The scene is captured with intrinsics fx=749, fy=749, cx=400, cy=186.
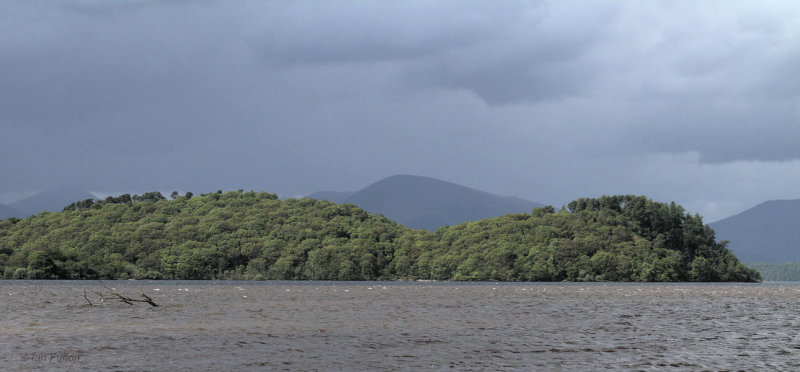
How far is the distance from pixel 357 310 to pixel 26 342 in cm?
3329

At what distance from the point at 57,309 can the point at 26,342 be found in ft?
94.3

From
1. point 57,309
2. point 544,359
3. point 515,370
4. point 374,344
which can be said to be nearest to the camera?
point 515,370

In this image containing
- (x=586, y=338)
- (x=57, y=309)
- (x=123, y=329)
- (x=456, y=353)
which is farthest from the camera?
(x=57, y=309)

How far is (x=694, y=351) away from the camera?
3738 cm

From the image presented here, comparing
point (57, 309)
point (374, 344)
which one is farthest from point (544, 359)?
point (57, 309)

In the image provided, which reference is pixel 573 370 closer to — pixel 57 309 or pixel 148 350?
pixel 148 350

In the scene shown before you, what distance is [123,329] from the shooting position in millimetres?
46562

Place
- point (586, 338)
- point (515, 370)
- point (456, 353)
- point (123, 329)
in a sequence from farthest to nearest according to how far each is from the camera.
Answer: point (123, 329) < point (586, 338) < point (456, 353) < point (515, 370)

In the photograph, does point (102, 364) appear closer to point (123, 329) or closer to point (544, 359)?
point (123, 329)

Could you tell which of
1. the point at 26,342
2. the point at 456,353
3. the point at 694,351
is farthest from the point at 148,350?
the point at 694,351

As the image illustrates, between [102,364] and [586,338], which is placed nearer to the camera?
[102,364]

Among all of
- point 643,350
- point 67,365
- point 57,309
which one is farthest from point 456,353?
point 57,309

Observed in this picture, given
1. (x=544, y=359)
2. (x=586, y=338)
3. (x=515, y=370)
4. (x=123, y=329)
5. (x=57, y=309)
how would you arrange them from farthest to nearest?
(x=57, y=309), (x=123, y=329), (x=586, y=338), (x=544, y=359), (x=515, y=370)

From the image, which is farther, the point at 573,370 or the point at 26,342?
the point at 26,342
